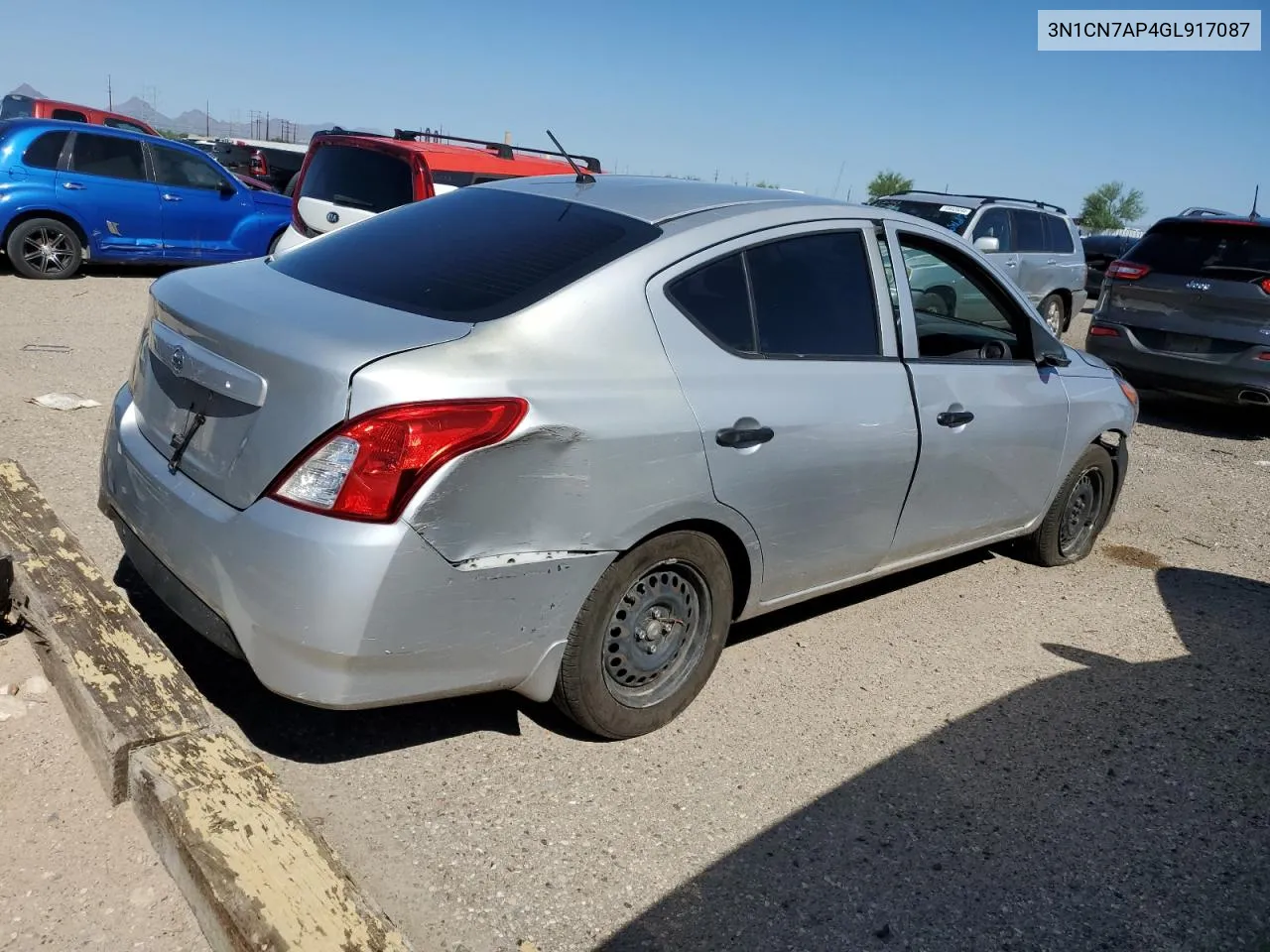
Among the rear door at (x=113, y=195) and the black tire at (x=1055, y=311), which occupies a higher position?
the rear door at (x=113, y=195)

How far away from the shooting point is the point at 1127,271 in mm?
9609

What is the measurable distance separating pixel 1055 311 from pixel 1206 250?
194 inches

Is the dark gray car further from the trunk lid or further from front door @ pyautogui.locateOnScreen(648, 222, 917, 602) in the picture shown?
the trunk lid

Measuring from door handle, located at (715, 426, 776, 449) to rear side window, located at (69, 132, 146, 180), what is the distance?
10558mm

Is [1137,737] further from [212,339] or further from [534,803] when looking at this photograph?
[212,339]

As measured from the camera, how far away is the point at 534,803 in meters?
3.14

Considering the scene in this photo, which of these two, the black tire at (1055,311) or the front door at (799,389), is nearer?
the front door at (799,389)

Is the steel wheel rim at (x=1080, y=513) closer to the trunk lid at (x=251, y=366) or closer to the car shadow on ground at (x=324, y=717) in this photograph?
the car shadow on ground at (x=324, y=717)

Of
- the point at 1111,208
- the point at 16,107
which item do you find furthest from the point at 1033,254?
the point at 1111,208

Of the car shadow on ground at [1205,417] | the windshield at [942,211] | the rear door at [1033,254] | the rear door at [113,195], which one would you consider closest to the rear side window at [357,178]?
the rear door at [113,195]

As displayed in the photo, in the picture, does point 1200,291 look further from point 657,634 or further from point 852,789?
point 657,634

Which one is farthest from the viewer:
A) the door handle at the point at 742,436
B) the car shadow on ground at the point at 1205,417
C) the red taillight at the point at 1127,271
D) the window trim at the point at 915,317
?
the car shadow on ground at the point at 1205,417

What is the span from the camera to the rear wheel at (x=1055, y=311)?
1371 centimetres

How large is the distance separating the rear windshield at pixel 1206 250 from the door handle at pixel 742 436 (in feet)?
23.7
